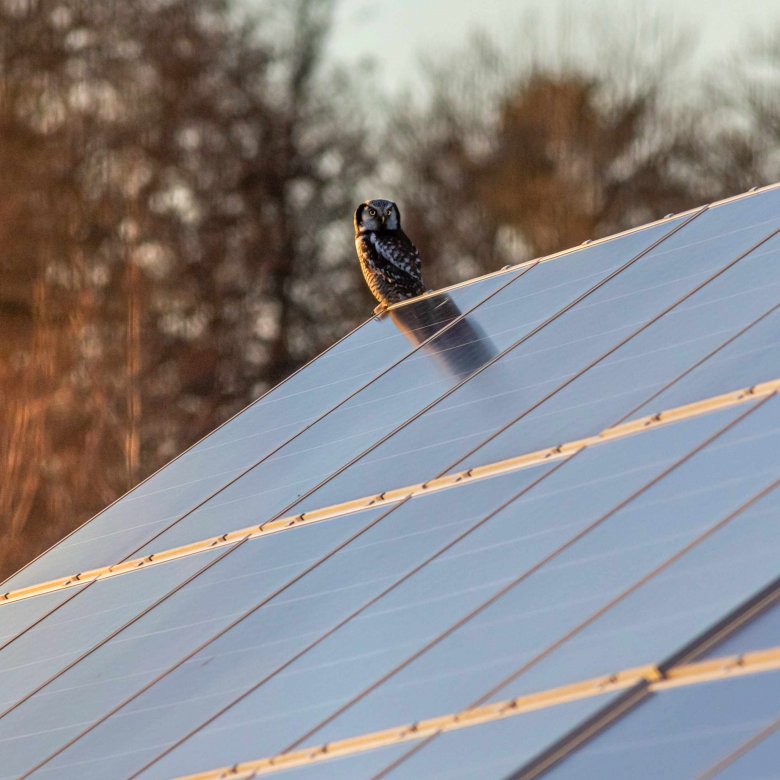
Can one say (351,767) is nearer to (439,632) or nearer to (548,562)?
(439,632)

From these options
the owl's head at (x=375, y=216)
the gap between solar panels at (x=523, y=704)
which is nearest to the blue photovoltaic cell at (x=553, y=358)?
the gap between solar panels at (x=523, y=704)

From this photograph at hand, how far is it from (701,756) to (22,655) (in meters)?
4.23

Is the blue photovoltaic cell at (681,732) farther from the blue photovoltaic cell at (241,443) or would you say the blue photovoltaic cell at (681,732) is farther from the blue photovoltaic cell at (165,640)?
the blue photovoltaic cell at (241,443)

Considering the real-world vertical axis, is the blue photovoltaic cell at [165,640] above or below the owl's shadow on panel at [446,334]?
below

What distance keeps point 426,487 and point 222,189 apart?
32623 millimetres

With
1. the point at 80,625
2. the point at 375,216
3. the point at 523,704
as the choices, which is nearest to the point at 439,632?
the point at 523,704

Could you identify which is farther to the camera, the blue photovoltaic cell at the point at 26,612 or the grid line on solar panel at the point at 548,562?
the blue photovoltaic cell at the point at 26,612

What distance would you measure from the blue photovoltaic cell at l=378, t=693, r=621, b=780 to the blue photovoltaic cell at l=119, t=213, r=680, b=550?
2539mm

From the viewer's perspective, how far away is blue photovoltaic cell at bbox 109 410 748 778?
4.69 meters

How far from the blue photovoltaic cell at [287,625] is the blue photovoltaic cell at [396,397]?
0.86 metres

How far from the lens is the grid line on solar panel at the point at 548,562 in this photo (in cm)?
448

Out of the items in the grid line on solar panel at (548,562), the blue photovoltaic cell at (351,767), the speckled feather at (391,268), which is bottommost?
the blue photovoltaic cell at (351,767)

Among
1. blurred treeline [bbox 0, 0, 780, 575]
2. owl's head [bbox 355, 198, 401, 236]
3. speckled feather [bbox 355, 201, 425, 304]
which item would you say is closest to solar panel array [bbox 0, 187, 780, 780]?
speckled feather [bbox 355, 201, 425, 304]

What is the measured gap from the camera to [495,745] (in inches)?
165
